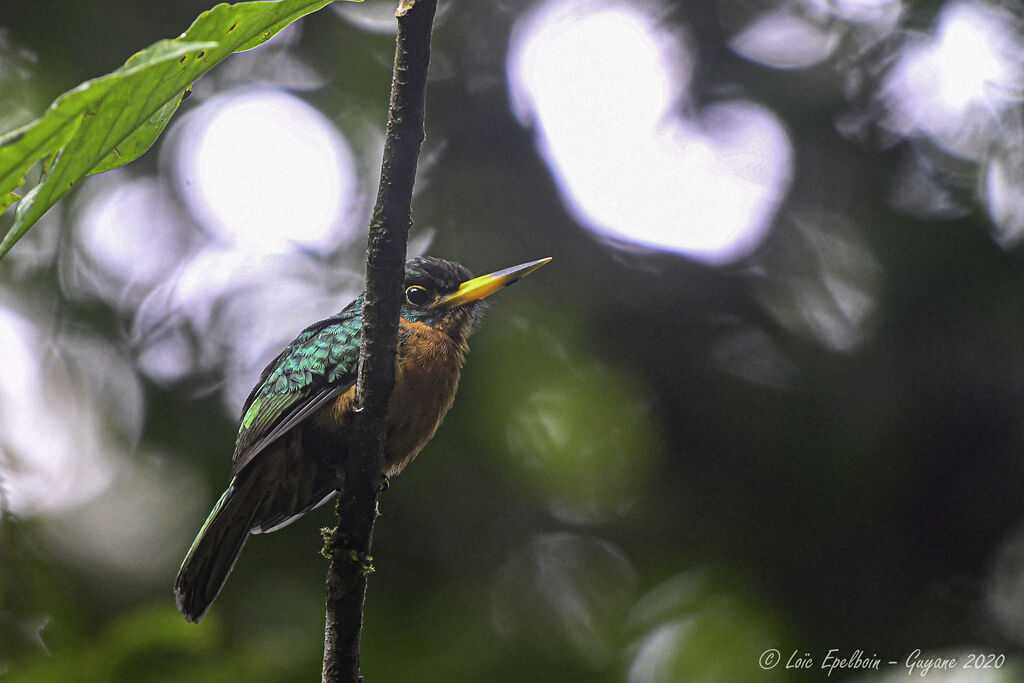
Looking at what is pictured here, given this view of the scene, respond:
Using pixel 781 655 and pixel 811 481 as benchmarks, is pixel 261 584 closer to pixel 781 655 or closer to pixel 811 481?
pixel 781 655

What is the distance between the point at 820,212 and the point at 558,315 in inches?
59.9

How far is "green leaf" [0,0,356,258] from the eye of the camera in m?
0.79

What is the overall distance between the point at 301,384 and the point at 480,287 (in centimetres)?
73

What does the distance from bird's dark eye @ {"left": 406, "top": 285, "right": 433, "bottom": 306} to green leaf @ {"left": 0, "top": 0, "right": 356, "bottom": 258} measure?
6.34 feet

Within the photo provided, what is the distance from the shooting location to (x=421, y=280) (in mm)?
3055

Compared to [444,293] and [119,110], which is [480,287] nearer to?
[444,293]

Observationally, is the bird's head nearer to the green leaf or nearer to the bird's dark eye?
the bird's dark eye

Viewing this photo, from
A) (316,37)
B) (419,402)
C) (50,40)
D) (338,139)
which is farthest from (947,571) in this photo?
(50,40)

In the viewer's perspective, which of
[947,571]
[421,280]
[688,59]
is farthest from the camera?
[688,59]

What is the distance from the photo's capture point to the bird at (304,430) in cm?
251

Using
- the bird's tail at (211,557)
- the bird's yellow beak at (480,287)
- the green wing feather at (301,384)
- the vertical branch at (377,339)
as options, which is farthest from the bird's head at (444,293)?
the vertical branch at (377,339)

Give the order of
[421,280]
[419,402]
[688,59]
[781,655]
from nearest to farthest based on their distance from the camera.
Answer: [419,402] → [421,280] → [781,655] → [688,59]

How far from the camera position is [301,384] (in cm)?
262

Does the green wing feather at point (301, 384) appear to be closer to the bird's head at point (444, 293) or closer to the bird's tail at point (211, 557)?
the bird's tail at point (211, 557)
